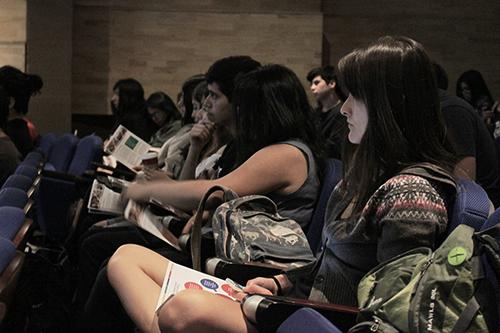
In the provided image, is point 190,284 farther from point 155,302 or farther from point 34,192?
point 34,192

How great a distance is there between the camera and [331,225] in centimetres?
244

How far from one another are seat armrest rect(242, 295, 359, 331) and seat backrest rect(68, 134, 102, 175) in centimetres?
474

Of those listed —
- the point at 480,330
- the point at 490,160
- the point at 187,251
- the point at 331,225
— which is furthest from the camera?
the point at 490,160

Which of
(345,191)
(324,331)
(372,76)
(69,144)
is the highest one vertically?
(372,76)

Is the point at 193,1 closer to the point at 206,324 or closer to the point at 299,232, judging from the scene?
the point at 299,232

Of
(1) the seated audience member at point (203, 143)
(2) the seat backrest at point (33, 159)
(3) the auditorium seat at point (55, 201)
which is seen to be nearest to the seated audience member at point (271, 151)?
(1) the seated audience member at point (203, 143)

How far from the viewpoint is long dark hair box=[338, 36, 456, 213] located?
2260 millimetres

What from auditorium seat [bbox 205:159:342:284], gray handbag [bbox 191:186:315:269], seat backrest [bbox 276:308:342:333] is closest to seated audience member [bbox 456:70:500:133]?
auditorium seat [bbox 205:159:342:284]

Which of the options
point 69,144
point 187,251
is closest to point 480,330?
point 187,251

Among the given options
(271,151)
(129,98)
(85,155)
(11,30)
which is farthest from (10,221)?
(11,30)

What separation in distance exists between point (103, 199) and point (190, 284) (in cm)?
225

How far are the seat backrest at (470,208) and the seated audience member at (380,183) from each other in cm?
3

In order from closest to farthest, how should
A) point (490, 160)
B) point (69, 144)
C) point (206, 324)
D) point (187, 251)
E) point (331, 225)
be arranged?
point (206, 324), point (331, 225), point (187, 251), point (490, 160), point (69, 144)

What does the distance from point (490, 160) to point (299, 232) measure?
4.07 feet
